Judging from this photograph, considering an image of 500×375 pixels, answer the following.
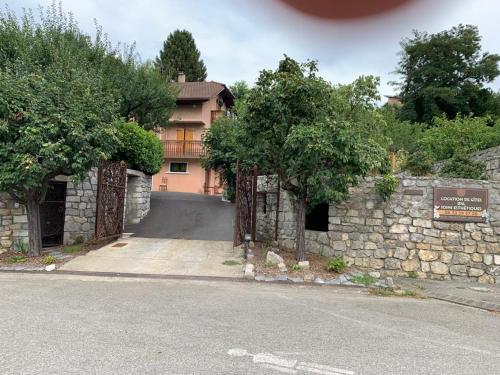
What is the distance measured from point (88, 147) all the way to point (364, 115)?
31.6 ft

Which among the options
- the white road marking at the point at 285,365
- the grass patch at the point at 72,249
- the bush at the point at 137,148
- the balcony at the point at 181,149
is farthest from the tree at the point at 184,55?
the white road marking at the point at 285,365

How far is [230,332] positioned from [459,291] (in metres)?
5.69

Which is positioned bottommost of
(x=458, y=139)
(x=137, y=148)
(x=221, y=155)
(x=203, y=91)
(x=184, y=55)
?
(x=137, y=148)

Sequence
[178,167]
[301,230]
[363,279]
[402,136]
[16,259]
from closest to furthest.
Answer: [363,279], [16,259], [301,230], [402,136], [178,167]

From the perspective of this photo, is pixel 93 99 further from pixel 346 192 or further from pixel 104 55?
pixel 104 55

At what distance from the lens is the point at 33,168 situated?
9031mm

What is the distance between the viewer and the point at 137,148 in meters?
16.1

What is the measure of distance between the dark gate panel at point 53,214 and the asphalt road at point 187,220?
222 centimetres

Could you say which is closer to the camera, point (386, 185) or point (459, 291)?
point (459, 291)

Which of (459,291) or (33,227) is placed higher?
(33,227)

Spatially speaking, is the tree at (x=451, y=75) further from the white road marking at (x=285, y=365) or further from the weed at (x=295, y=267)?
the white road marking at (x=285, y=365)

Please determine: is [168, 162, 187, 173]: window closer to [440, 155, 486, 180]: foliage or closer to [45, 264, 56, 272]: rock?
[440, 155, 486, 180]: foliage

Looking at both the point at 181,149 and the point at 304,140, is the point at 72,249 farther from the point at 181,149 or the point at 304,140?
the point at 181,149

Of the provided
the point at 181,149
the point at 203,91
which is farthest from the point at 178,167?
the point at 203,91
